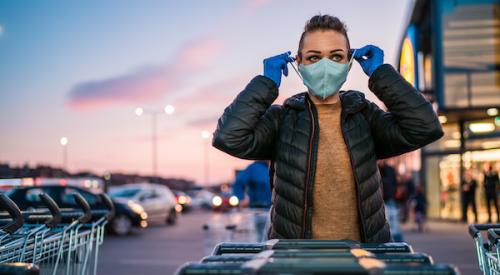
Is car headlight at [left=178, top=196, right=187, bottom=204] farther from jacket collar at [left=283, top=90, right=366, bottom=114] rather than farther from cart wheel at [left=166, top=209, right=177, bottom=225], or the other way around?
jacket collar at [left=283, top=90, right=366, bottom=114]

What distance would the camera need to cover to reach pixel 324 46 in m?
3.22

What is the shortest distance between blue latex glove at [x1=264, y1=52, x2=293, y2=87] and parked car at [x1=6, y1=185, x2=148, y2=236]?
8.62m

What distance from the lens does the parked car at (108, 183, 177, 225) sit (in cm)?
2319

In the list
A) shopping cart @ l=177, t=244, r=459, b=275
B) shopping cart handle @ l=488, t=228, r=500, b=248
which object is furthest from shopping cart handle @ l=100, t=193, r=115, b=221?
shopping cart @ l=177, t=244, r=459, b=275

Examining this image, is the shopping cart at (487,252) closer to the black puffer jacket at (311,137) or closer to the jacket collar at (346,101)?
the black puffer jacket at (311,137)

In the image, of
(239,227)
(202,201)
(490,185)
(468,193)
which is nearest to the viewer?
(239,227)

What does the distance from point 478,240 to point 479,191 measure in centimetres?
1908

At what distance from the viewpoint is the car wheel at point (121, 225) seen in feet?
61.9

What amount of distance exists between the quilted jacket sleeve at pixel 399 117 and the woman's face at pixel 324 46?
207 millimetres

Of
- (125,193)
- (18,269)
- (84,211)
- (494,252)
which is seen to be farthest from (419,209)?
(18,269)

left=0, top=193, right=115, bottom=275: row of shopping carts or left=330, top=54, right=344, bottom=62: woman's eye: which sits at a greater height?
left=330, top=54, right=344, bottom=62: woman's eye

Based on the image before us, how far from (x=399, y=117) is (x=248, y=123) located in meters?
0.74

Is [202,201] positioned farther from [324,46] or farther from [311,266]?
[311,266]

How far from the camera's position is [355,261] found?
1764mm
